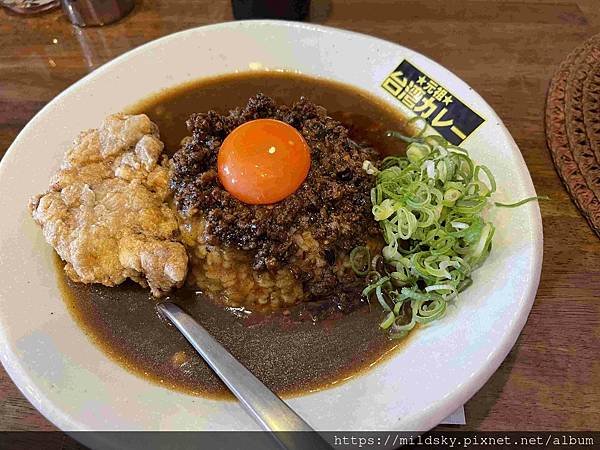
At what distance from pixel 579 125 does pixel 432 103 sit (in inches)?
34.1

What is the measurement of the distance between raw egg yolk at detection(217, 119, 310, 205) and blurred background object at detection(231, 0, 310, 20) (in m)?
1.54

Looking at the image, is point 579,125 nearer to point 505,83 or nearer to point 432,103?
point 505,83

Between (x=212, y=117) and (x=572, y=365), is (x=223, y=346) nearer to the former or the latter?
(x=212, y=117)

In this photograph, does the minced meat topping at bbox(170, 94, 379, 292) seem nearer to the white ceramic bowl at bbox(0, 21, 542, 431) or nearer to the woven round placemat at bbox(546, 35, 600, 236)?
the white ceramic bowl at bbox(0, 21, 542, 431)

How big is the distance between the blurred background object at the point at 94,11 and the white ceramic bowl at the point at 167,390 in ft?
3.28

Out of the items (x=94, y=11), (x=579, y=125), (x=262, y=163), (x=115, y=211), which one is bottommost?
(x=579, y=125)

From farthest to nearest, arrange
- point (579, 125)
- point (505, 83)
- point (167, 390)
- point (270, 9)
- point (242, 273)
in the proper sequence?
point (270, 9) → point (505, 83) → point (579, 125) → point (242, 273) → point (167, 390)

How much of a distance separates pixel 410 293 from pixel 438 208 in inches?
16.5

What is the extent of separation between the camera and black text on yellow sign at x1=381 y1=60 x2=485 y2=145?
112 inches

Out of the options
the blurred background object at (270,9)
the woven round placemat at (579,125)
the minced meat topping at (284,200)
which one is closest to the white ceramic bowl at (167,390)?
the woven round placemat at (579,125)

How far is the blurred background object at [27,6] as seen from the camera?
154 inches

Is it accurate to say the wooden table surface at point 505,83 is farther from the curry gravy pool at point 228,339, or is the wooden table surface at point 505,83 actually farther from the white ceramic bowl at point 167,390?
the curry gravy pool at point 228,339

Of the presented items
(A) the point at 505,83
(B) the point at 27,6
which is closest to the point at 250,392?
(A) the point at 505,83

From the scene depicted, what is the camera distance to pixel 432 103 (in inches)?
117
